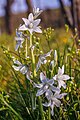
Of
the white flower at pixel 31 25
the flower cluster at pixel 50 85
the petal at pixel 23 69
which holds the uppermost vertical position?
the white flower at pixel 31 25

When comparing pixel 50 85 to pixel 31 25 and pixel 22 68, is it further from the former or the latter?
pixel 31 25

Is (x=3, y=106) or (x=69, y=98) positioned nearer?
(x=3, y=106)

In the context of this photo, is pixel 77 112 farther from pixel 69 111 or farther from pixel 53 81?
pixel 53 81

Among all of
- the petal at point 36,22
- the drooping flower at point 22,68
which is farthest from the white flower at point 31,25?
the drooping flower at point 22,68

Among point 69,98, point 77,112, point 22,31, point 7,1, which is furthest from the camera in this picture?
point 7,1

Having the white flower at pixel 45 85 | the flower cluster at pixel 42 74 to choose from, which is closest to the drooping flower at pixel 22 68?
the flower cluster at pixel 42 74

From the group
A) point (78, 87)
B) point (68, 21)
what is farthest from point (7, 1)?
point (78, 87)

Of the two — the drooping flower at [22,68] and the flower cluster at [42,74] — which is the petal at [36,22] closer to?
the flower cluster at [42,74]

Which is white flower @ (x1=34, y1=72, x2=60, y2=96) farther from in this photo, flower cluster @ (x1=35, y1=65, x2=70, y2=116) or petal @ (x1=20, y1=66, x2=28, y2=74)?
petal @ (x1=20, y1=66, x2=28, y2=74)

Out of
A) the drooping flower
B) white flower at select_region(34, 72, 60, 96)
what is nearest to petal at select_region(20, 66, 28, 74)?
the drooping flower

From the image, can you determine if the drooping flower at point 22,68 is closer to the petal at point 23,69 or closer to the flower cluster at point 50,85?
the petal at point 23,69

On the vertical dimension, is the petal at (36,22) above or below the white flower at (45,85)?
above
